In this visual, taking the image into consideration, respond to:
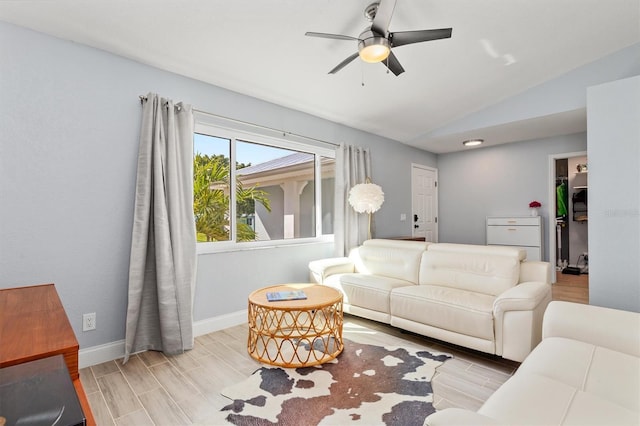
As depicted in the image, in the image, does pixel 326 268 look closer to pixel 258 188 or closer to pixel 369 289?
pixel 369 289

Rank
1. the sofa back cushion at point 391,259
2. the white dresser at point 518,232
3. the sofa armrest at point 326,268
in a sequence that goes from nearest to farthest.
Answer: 1. the sofa back cushion at point 391,259
2. the sofa armrest at point 326,268
3. the white dresser at point 518,232

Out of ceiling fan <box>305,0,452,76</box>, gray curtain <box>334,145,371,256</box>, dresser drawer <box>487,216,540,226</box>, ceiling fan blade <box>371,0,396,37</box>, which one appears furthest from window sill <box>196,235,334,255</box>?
dresser drawer <box>487,216,540,226</box>

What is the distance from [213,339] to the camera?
116 inches

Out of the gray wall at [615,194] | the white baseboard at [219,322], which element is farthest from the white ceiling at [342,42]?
the white baseboard at [219,322]

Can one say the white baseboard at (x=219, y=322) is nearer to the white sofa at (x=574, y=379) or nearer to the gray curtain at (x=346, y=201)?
the gray curtain at (x=346, y=201)

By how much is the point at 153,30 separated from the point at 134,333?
2337 millimetres

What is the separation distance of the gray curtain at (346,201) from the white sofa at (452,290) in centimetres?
46

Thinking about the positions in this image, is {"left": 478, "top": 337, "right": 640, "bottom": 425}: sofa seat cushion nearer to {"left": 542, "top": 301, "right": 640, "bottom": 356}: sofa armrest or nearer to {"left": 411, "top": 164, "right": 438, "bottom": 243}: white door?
{"left": 542, "top": 301, "right": 640, "bottom": 356}: sofa armrest

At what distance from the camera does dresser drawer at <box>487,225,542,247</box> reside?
508 centimetres

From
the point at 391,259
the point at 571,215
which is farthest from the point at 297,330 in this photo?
the point at 571,215

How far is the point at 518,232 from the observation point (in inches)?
207

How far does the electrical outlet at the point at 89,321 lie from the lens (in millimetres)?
2424

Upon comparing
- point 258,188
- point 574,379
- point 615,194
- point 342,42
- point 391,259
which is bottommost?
point 574,379

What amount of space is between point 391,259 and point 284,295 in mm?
1453
